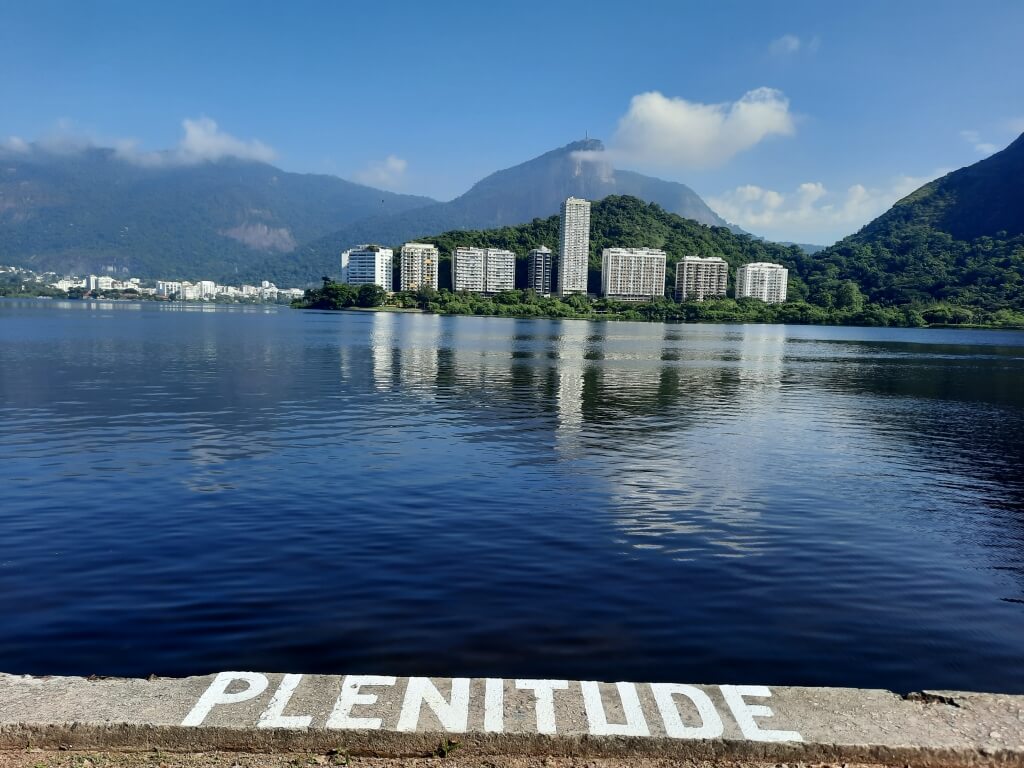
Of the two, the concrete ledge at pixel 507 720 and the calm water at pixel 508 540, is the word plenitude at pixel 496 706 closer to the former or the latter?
the concrete ledge at pixel 507 720

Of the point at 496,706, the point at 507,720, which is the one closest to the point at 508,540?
the point at 496,706

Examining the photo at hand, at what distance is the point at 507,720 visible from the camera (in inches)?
279

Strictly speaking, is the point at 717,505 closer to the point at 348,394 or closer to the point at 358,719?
the point at 358,719

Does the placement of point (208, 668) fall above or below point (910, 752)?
below

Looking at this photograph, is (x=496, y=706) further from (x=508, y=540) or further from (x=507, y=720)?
(x=508, y=540)

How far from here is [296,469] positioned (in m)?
22.9

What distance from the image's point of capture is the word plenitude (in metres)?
6.99

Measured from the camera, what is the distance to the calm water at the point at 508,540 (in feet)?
34.6

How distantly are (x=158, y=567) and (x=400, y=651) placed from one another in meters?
6.10

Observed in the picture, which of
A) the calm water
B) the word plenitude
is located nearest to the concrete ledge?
the word plenitude

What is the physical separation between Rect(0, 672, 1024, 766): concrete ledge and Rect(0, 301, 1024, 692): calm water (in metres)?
2.08

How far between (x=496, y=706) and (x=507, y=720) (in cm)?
26

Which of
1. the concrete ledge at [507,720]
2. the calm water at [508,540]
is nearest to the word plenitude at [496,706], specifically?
the concrete ledge at [507,720]

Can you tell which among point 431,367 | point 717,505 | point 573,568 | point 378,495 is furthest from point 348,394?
point 573,568
